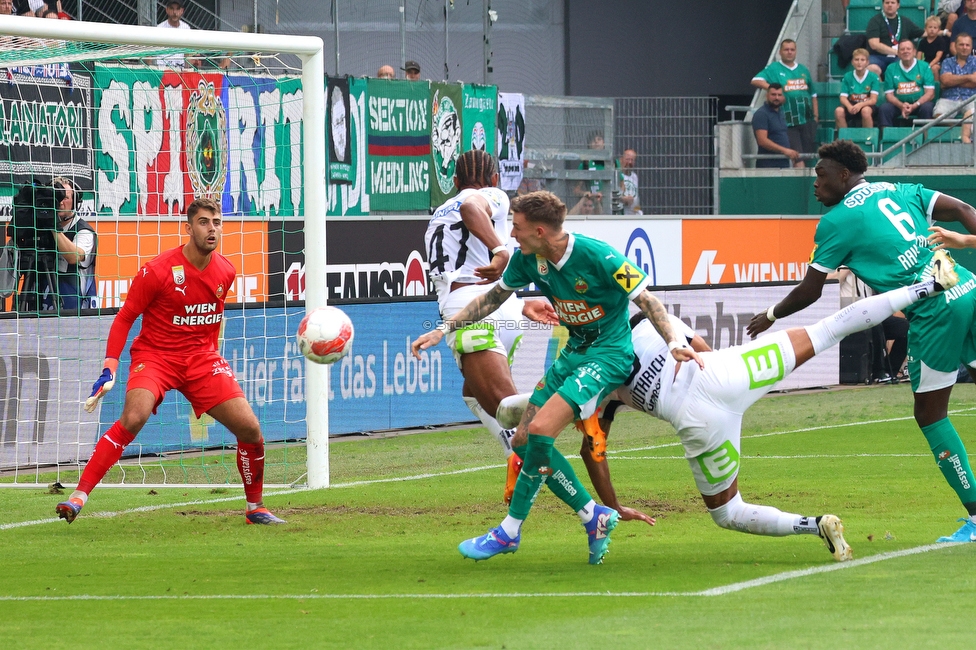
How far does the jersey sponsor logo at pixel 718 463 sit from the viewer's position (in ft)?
21.7

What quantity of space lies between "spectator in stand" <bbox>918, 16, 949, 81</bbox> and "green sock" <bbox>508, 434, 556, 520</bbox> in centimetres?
1901

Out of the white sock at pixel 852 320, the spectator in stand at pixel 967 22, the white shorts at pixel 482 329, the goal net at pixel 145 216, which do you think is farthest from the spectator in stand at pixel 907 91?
the white sock at pixel 852 320

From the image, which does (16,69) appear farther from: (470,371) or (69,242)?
(470,371)

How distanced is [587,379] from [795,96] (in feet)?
58.7

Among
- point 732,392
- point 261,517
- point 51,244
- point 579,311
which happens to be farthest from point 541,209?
point 51,244

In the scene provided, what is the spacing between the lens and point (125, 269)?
544 inches

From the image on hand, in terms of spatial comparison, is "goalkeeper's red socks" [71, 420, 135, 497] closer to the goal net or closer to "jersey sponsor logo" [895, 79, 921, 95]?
the goal net

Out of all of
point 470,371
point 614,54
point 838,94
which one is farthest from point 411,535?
point 614,54

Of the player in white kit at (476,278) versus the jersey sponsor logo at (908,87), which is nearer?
the player in white kit at (476,278)

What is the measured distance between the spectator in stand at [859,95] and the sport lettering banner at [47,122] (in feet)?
45.5

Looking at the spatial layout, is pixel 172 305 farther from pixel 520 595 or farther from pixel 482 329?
pixel 520 595

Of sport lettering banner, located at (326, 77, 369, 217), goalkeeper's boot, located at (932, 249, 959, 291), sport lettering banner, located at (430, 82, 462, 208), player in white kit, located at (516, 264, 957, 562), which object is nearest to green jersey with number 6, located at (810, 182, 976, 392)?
goalkeeper's boot, located at (932, 249, 959, 291)

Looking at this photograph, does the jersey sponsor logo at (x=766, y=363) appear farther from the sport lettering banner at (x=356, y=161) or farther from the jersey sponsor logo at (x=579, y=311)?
the sport lettering banner at (x=356, y=161)

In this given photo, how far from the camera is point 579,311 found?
269 inches
